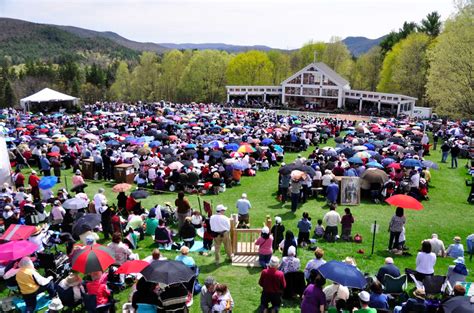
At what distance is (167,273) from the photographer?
22.4 ft

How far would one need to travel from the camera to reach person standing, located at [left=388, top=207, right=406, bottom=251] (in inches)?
441

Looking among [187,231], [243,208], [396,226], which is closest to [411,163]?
[396,226]

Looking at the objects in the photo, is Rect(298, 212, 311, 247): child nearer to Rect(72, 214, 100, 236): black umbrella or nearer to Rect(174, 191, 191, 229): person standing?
Rect(174, 191, 191, 229): person standing

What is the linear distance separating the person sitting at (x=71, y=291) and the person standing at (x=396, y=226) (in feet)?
27.5

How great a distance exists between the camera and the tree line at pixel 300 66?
34719mm

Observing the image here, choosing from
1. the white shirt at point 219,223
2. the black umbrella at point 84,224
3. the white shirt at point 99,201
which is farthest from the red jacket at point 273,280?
the white shirt at point 99,201

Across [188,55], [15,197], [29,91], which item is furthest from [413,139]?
[29,91]

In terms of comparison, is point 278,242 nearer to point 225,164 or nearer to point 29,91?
point 225,164

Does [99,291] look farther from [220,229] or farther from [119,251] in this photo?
[220,229]

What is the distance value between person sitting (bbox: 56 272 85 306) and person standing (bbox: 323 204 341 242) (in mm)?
7369

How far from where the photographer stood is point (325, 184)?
16.9 metres

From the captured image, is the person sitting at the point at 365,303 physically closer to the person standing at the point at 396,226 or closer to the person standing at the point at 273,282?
the person standing at the point at 273,282

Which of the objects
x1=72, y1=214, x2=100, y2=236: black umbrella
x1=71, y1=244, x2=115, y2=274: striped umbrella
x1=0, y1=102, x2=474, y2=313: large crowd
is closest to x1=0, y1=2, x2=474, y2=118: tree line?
x1=0, y1=102, x2=474, y2=313: large crowd

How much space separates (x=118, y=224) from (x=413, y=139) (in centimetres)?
2118
